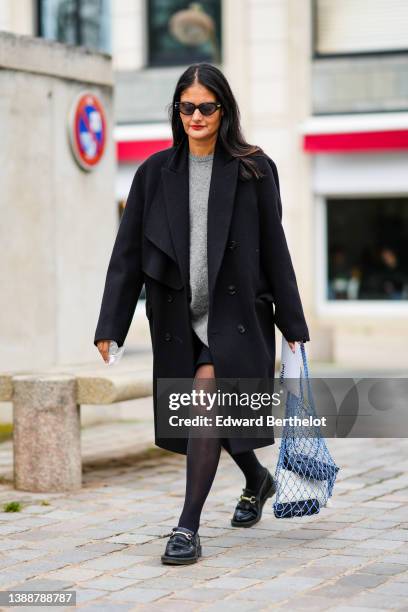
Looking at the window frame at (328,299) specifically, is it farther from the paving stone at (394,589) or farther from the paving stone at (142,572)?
the paving stone at (394,589)

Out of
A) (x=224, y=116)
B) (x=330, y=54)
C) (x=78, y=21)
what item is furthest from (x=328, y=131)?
(x=224, y=116)

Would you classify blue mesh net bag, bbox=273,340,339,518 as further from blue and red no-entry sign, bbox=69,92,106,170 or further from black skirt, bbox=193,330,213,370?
blue and red no-entry sign, bbox=69,92,106,170

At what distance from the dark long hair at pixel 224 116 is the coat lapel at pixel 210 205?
0.04 m

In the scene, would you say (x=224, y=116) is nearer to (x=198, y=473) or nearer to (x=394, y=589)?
(x=198, y=473)

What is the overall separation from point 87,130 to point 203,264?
14.6 ft

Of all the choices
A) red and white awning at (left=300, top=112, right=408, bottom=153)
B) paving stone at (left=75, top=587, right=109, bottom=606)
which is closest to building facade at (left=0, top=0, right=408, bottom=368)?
red and white awning at (left=300, top=112, right=408, bottom=153)

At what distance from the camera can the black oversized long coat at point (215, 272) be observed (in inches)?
205

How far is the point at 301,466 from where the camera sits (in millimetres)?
5402

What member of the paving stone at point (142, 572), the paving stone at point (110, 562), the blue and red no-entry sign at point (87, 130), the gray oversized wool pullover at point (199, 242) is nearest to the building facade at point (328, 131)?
the blue and red no-entry sign at point (87, 130)

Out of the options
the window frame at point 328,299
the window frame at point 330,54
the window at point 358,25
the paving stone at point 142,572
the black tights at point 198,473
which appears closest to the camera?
the paving stone at point 142,572

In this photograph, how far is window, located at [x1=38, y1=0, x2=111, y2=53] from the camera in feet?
60.7

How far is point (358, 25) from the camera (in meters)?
17.4

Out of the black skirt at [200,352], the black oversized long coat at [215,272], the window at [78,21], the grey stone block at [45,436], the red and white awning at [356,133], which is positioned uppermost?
the window at [78,21]

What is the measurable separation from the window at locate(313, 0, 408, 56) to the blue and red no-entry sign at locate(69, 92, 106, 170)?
8.31 meters
